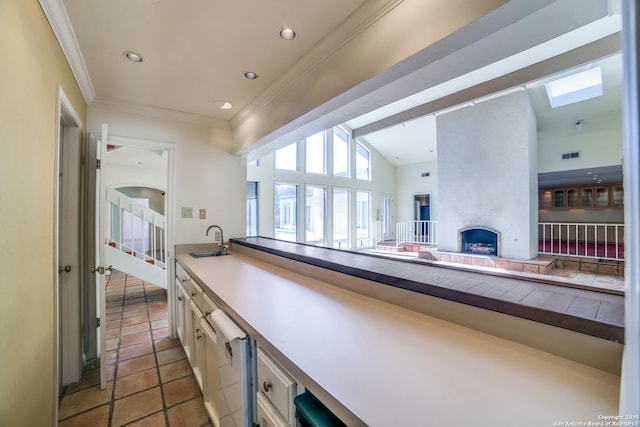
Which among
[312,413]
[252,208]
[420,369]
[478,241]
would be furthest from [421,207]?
[312,413]

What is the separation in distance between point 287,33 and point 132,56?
3.57 feet

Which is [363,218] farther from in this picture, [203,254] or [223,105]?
[223,105]

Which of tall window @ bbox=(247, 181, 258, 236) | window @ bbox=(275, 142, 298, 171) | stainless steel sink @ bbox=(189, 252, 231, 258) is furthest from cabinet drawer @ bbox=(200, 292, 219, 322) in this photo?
window @ bbox=(275, 142, 298, 171)

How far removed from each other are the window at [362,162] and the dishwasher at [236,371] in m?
8.26

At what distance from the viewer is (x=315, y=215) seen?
795 cm

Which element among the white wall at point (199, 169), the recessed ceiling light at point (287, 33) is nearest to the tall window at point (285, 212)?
the white wall at point (199, 169)

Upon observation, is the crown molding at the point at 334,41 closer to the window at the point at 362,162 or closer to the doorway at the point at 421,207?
the window at the point at 362,162

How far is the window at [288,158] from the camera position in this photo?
277 inches

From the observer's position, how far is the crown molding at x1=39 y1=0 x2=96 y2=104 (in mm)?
1298

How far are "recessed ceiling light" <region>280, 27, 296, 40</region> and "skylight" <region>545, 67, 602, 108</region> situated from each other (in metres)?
6.37

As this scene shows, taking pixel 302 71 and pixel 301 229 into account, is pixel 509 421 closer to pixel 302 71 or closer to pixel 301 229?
pixel 302 71

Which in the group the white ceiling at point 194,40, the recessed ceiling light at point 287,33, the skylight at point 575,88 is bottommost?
the recessed ceiling light at point 287,33

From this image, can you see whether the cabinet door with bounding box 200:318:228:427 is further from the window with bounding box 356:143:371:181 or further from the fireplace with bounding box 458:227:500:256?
the window with bounding box 356:143:371:181

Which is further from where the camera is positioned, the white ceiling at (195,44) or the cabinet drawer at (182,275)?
the cabinet drawer at (182,275)
